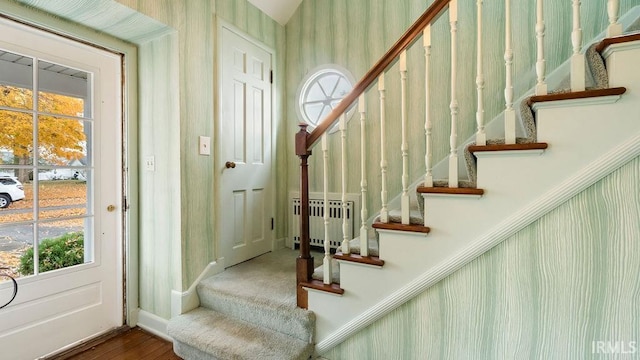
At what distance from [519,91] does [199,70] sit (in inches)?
93.5

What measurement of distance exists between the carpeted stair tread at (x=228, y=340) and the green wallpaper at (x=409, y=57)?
1324 mm

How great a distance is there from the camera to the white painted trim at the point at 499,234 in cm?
107

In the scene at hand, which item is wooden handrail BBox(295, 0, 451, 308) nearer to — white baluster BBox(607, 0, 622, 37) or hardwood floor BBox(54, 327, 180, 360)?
white baluster BBox(607, 0, 622, 37)

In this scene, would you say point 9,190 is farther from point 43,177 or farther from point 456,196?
point 456,196

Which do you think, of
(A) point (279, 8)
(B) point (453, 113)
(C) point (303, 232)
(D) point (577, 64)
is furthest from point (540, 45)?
(A) point (279, 8)

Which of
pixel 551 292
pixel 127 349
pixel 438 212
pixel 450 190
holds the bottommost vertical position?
pixel 127 349

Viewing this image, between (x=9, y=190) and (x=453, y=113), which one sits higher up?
(x=453, y=113)

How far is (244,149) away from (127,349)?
5.36 feet

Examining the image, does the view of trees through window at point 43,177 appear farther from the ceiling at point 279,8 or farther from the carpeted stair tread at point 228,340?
the ceiling at point 279,8

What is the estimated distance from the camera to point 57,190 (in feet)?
5.58

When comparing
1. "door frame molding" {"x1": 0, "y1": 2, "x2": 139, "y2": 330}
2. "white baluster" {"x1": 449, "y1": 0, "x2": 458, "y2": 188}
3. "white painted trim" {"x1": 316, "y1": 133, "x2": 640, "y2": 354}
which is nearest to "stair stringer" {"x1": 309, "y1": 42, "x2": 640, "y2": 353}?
"white painted trim" {"x1": 316, "y1": 133, "x2": 640, "y2": 354}

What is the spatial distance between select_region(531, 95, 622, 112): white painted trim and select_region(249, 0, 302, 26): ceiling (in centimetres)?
237

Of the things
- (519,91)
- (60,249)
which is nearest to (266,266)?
(60,249)

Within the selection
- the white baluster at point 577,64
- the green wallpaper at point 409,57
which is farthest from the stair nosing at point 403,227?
the green wallpaper at point 409,57
